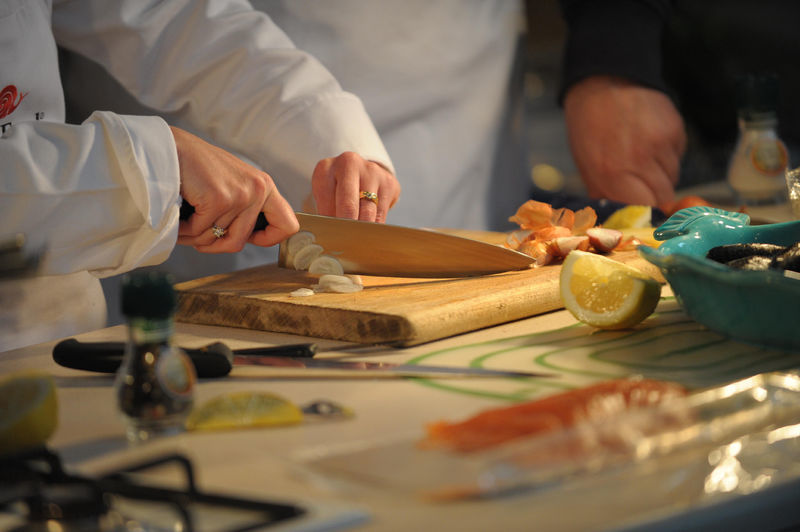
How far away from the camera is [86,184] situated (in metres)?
1.18

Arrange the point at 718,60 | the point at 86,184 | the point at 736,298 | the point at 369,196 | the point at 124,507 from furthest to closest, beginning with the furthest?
1. the point at 718,60
2. the point at 369,196
3. the point at 86,184
4. the point at 736,298
5. the point at 124,507

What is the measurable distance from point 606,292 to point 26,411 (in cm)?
64

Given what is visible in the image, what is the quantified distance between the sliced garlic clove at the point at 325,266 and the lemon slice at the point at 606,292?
1.23 feet

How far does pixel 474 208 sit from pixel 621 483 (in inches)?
73.3

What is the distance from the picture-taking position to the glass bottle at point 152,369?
2.44ft

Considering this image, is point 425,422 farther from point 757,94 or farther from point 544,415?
point 757,94

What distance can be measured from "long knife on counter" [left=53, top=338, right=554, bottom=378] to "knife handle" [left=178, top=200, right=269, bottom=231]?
354 millimetres

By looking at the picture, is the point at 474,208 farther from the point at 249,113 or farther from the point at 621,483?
the point at 621,483

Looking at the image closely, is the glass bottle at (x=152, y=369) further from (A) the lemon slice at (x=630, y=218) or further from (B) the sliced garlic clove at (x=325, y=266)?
(A) the lemon slice at (x=630, y=218)

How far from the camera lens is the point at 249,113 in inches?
68.6

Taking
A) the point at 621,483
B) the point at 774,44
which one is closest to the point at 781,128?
the point at 774,44

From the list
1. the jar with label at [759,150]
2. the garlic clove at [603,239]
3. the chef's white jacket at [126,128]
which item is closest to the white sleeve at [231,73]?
the chef's white jacket at [126,128]

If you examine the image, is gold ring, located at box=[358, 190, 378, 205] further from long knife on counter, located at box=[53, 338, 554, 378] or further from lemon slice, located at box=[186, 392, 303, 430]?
lemon slice, located at box=[186, 392, 303, 430]

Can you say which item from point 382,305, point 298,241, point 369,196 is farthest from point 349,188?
point 382,305
